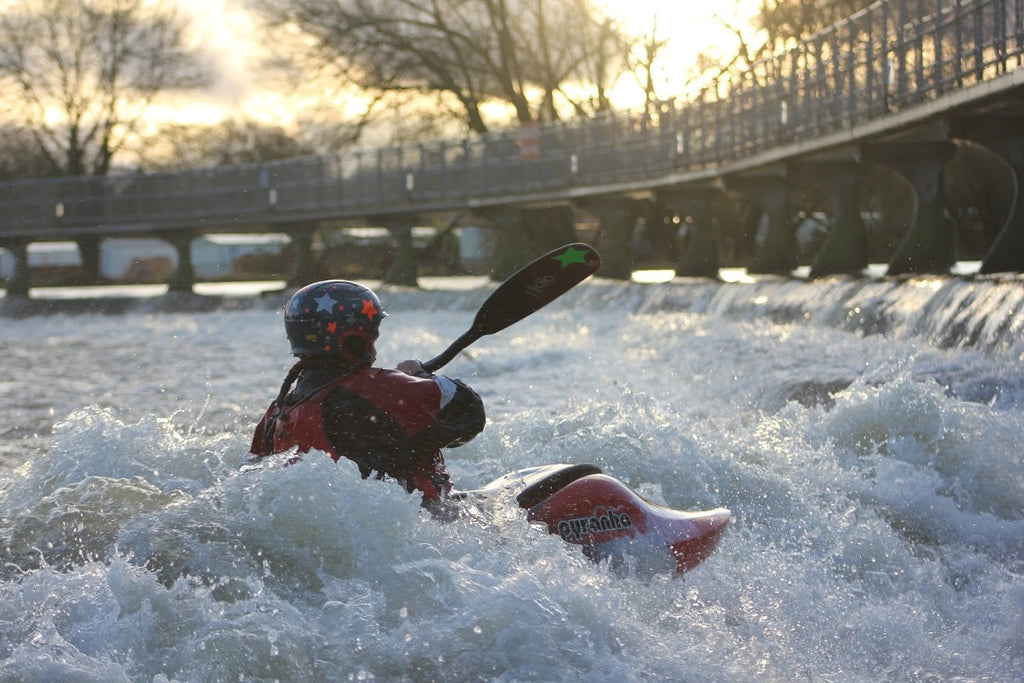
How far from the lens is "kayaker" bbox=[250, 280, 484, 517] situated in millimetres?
5023

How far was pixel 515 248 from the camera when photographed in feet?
115

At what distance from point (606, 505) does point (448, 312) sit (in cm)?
2444

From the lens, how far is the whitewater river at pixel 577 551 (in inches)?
175

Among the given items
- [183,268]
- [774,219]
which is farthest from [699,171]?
[183,268]

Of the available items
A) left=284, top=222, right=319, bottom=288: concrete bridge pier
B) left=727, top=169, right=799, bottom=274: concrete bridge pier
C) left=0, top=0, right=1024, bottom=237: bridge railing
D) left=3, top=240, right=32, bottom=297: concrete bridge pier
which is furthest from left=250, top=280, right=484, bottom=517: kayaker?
left=3, top=240, right=32, bottom=297: concrete bridge pier

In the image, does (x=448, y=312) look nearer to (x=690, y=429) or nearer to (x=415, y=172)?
(x=415, y=172)

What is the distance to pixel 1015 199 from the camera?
552 inches

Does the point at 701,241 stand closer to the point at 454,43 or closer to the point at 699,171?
the point at 699,171

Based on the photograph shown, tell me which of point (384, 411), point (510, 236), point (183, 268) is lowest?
point (183, 268)

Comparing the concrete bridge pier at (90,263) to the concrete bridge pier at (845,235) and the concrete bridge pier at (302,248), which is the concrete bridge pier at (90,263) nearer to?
the concrete bridge pier at (302,248)

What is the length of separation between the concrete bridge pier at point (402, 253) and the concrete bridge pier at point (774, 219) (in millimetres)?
14265

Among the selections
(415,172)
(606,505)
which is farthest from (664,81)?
(606,505)

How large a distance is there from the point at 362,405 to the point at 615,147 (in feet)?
87.8

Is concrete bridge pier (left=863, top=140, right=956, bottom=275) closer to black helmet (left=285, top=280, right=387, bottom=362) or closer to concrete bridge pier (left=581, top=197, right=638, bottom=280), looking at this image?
black helmet (left=285, top=280, right=387, bottom=362)
